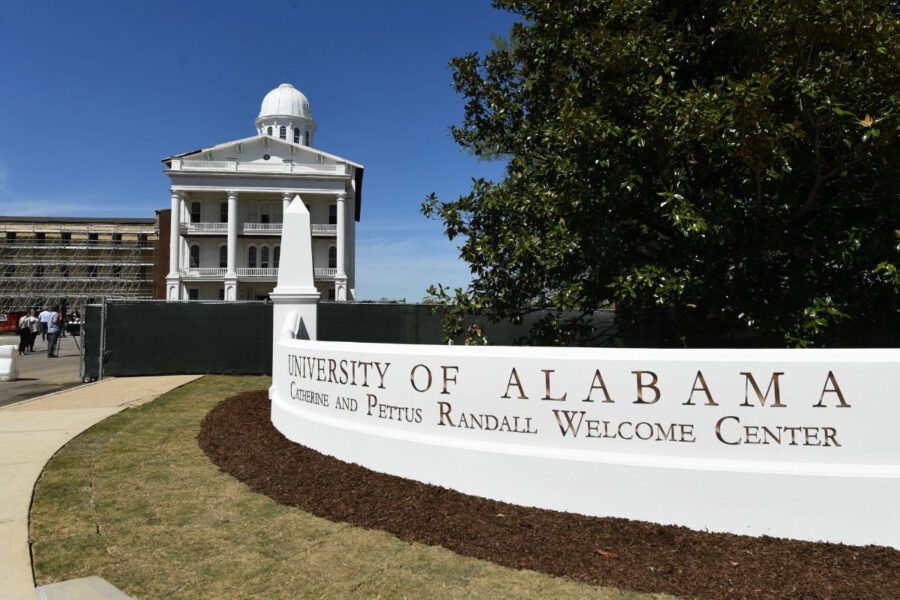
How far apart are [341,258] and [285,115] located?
18.4 m

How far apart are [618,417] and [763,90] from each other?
10.5ft

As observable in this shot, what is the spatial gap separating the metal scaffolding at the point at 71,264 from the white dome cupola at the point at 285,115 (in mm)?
19121

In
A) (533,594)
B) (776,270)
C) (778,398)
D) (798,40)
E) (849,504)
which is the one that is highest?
(798,40)

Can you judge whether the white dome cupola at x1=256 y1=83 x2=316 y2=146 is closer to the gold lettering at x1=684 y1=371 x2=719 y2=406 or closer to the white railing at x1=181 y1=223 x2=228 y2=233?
the white railing at x1=181 y1=223 x2=228 y2=233

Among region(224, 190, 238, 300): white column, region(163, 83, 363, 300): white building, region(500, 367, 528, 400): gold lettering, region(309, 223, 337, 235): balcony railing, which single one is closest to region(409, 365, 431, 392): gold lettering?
region(500, 367, 528, 400): gold lettering

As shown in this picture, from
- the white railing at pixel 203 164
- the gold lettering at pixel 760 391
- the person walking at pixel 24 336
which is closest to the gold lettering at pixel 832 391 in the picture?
the gold lettering at pixel 760 391

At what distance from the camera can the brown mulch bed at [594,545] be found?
3.53 meters

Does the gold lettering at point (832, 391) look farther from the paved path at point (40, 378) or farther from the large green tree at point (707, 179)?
the paved path at point (40, 378)

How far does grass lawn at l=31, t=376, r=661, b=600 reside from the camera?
11.4 feet

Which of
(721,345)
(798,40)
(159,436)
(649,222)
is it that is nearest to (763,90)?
(798,40)

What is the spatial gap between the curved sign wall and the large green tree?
192cm

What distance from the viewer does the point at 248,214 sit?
48719mm

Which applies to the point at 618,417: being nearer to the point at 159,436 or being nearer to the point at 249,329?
the point at 159,436

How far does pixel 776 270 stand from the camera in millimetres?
6816
